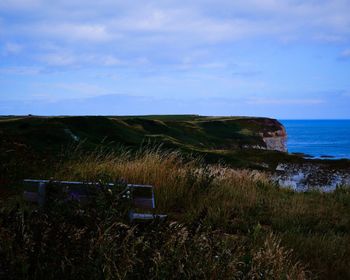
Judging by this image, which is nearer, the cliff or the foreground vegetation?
the foreground vegetation

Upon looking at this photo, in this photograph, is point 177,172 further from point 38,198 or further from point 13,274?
point 13,274

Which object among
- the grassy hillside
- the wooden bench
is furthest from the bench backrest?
the grassy hillside

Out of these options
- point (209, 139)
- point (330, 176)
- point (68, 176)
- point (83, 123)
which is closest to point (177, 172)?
point (68, 176)

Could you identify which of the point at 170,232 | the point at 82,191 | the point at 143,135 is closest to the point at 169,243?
the point at 170,232

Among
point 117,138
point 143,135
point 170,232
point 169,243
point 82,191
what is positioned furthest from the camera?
point 143,135

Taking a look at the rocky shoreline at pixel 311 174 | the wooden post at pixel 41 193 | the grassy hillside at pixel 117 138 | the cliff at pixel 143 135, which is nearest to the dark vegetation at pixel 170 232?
the grassy hillside at pixel 117 138

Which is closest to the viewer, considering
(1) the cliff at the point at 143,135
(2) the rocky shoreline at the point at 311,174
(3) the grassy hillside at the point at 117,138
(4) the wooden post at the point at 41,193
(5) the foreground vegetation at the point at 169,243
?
(5) the foreground vegetation at the point at 169,243

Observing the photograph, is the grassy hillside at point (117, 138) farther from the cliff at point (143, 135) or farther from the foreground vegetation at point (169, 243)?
the foreground vegetation at point (169, 243)

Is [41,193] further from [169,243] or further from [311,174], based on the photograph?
[311,174]

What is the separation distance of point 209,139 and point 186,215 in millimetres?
66201

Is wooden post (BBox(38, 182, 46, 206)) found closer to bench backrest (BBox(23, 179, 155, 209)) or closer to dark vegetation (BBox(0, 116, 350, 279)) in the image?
bench backrest (BBox(23, 179, 155, 209))

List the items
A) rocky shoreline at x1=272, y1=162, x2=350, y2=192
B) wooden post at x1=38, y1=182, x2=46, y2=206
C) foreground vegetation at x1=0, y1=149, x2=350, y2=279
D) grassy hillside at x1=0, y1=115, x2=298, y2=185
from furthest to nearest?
rocky shoreline at x1=272, y1=162, x2=350, y2=192 → grassy hillside at x1=0, y1=115, x2=298, y2=185 → wooden post at x1=38, y1=182, x2=46, y2=206 → foreground vegetation at x1=0, y1=149, x2=350, y2=279

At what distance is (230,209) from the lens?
27.3 ft

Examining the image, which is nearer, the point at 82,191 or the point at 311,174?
the point at 82,191
